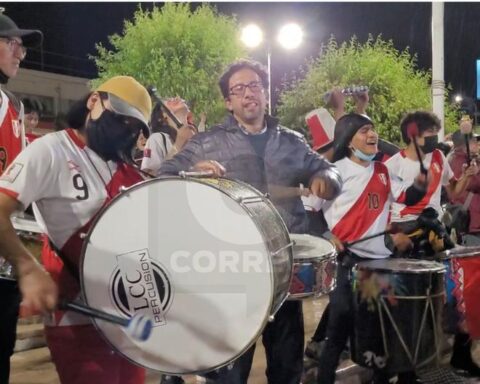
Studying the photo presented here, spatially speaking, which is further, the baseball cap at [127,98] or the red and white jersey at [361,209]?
the red and white jersey at [361,209]

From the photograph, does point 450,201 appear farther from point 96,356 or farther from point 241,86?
point 96,356

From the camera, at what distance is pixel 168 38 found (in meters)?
21.0

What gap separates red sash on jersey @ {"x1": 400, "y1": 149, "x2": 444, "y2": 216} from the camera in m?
4.93

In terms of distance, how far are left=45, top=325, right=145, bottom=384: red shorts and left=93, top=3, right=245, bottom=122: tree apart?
57.2ft

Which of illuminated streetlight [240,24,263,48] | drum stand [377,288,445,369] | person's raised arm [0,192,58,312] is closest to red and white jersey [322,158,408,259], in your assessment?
drum stand [377,288,445,369]

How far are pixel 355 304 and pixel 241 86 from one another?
1615mm

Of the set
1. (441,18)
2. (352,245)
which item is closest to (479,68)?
(441,18)

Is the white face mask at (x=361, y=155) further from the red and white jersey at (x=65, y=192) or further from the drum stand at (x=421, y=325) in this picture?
the red and white jersey at (x=65, y=192)

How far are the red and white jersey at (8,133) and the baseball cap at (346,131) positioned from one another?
83.8 inches

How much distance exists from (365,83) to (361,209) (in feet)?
72.5

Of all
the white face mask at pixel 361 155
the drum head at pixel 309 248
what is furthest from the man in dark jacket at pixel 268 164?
the white face mask at pixel 361 155

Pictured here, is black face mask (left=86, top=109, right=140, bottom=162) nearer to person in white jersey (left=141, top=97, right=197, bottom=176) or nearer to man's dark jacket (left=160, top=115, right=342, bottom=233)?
man's dark jacket (left=160, top=115, right=342, bottom=233)

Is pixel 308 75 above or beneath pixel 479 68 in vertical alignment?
above

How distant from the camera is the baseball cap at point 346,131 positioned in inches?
166
